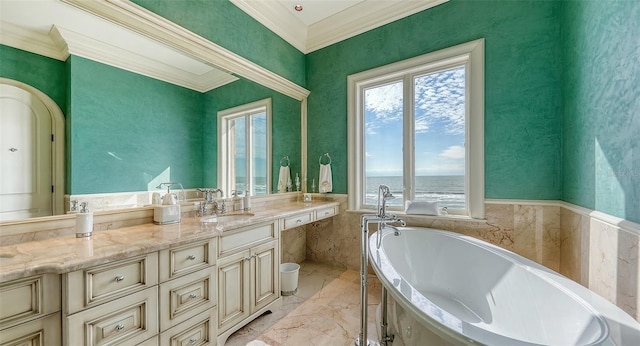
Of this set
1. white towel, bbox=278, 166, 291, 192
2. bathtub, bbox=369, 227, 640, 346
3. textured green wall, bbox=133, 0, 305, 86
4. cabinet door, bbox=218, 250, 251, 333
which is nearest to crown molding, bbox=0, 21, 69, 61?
textured green wall, bbox=133, 0, 305, 86

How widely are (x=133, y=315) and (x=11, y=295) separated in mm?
428

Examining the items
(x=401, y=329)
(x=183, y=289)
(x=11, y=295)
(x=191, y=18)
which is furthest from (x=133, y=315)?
(x=191, y=18)

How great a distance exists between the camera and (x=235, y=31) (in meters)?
2.22

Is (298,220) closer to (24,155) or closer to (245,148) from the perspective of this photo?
(245,148)

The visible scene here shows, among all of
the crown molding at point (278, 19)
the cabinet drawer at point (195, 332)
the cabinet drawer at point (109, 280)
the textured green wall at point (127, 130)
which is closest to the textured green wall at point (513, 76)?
the crown molding at point (278, 19)

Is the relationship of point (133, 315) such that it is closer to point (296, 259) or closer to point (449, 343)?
point (449, 343)

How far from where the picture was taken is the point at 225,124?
2.21 metres

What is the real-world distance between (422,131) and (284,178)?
1.64 metres

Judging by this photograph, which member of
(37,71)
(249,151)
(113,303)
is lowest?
(113,303)

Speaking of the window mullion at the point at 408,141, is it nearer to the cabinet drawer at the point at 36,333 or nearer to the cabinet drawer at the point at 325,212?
the cabinet drawer at the point at 325,212

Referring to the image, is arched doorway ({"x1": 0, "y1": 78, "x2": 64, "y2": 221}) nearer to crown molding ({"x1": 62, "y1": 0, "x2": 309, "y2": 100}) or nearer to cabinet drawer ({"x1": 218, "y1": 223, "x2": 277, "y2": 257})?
crown molding ({"x1": 62, "y1": 0, "x2": 309, "y2": 100})

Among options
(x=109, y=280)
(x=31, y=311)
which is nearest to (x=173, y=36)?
(x=109, y=280)

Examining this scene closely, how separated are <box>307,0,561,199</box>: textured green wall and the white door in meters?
2.79

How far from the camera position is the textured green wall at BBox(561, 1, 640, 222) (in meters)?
1.11
